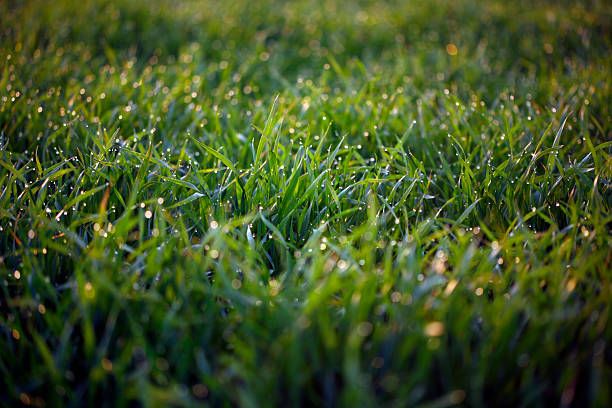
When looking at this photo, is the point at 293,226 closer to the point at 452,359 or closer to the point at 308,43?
the point at 452,359

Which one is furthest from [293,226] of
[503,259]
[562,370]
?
[562,370]

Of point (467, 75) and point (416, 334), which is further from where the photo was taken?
point (467, 75)

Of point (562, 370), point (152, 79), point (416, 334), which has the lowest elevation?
point (562, 370)

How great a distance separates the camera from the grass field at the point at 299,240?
3.04 feet

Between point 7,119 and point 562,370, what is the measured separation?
2.09 m

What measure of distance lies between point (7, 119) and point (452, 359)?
1891 mm

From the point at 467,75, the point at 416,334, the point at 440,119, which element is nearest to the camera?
the point at 416,334

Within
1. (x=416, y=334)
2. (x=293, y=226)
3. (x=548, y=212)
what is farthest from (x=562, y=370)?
(x=293, y=226)

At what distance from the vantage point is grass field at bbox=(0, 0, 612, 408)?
93cm

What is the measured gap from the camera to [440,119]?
81.8 inches

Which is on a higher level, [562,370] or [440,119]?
[440,119]

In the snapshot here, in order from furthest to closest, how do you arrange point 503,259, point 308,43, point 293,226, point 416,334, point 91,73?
1. point 308,43
2. point 91,73
3. point 293,226
4. point 503,259
5. point 416,334

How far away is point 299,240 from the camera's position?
1409 mm

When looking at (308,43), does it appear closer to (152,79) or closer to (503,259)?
(152,79)
